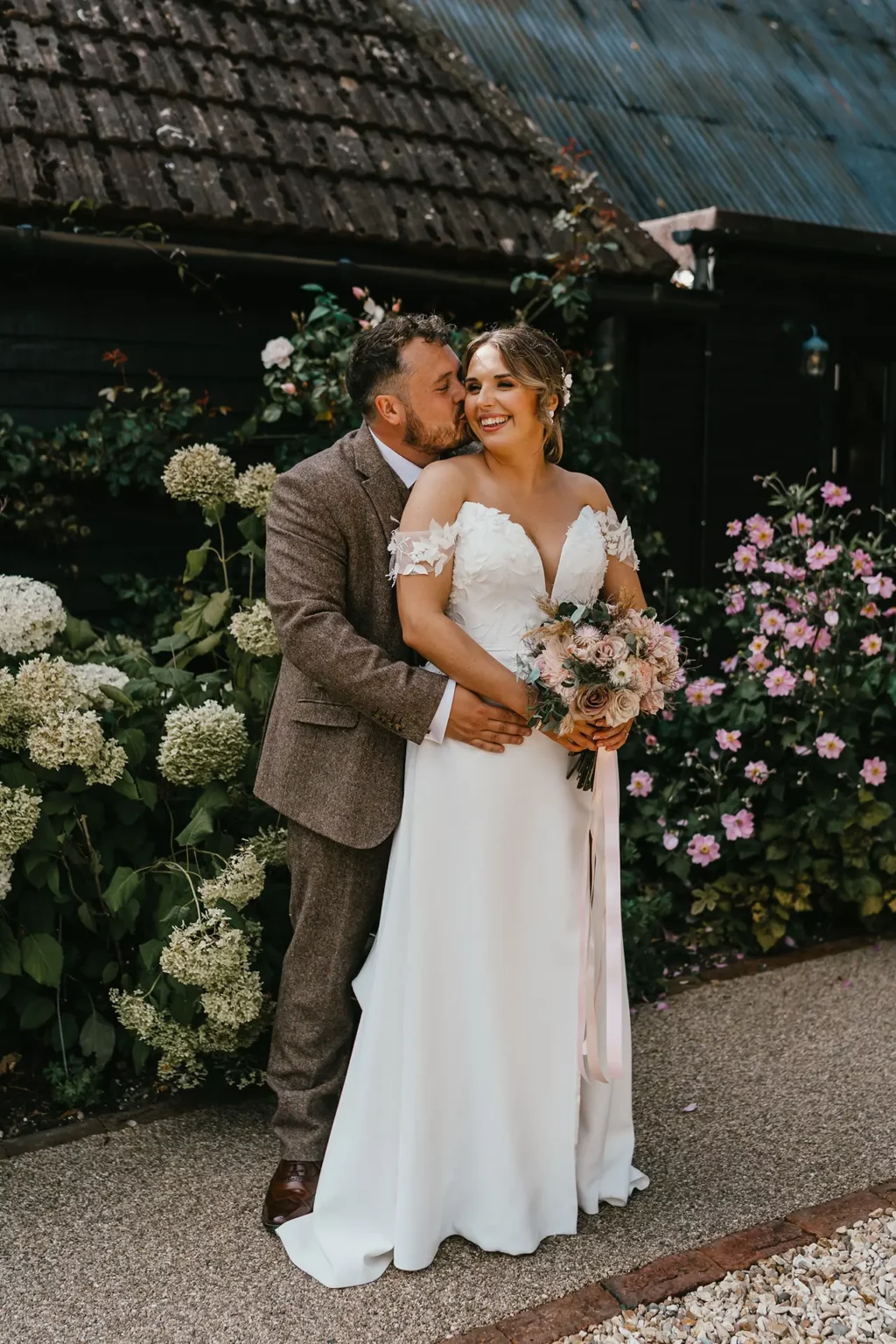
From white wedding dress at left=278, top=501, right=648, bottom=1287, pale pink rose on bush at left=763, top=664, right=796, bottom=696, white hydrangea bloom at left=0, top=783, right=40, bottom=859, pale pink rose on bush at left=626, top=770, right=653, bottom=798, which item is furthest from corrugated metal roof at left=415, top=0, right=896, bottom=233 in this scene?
white hydrangea bloom at left=0, top=783, right=40, bottom=859

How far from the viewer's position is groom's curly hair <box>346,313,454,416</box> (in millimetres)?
3035

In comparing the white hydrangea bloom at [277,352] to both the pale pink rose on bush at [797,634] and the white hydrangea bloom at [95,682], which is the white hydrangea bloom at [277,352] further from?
the pale pink rose on bush at [797,634]

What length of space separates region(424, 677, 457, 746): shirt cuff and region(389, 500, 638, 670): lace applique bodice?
0.15 meters

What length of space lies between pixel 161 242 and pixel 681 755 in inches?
120

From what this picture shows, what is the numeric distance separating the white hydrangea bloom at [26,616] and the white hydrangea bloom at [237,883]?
888 mm

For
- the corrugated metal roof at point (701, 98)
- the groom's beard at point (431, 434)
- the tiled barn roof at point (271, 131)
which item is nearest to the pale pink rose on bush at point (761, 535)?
the tiled barn roof at point (271, 131)

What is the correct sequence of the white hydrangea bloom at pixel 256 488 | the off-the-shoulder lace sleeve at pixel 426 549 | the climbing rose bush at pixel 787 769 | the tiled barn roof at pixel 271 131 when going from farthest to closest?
the tiled barn roof at pixel 271 131 → the climbing rose bush at pixel 787 769 → the white hydrangea bloom at pixel 256 488 → the off-the-shoulder lace sleeve at pixel 426 549

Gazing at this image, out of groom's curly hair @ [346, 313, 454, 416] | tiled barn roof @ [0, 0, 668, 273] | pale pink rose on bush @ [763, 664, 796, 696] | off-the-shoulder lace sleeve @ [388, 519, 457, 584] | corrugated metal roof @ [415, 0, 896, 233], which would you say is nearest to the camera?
off-the-shoulder lace sleeve @ [388, 519, 457, 584]

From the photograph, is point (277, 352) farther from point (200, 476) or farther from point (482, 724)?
point (482, 724)

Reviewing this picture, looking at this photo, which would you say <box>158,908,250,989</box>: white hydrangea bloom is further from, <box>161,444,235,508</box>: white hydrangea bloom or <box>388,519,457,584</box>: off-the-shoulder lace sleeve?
<box>161,444,235,508</box>: white hydrangea bloom

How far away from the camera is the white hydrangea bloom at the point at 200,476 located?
4211 millimetres

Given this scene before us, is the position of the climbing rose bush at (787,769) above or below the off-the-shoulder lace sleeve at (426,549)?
below

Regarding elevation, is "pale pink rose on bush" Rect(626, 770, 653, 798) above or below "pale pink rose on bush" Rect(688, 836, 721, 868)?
above

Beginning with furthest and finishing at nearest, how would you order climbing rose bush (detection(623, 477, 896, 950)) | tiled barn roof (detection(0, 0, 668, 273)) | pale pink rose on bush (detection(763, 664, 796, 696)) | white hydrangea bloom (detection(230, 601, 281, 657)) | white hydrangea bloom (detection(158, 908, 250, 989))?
tiled barn roof (detection(0, 0, 668, 273)) → climbing rose bush (detection(623, 477, 896, 950)) → pale pink rose on bush (detection(763, 664, 796, 696)) → white hydrangea bloom (detection(230, 601, 281, 657)) → white hydrangea bloom (detection(158, 908, 250, 989))
